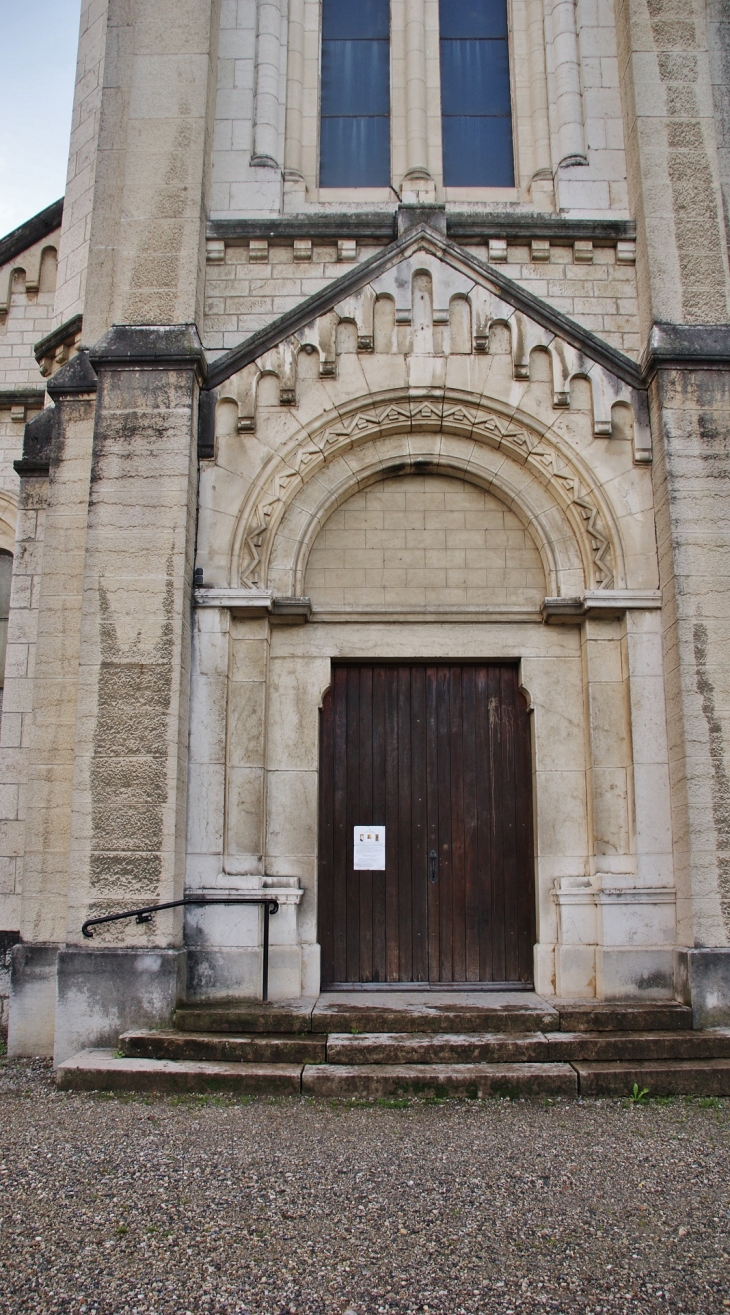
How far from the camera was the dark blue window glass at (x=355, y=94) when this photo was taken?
853cm

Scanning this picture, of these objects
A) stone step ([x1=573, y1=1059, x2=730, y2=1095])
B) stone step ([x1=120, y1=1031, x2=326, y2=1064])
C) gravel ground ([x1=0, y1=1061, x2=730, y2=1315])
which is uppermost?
stone step ([x1=120, y1=1031, x2=326, y2=1064])

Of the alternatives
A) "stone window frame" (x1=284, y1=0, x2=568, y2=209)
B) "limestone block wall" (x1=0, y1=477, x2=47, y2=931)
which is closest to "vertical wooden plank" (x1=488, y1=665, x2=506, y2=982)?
"limestone block wall" (x1=0, y1=477, x2=47, y2=931)

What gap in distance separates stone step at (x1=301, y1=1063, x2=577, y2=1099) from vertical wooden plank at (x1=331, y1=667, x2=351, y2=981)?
5.16ft

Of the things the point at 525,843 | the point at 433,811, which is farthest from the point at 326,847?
the point at 525,843

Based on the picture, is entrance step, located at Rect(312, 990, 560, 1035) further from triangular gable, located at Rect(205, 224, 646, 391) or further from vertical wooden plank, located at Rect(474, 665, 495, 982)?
triangular gable, located at Rect(205, 224, 646, 391)

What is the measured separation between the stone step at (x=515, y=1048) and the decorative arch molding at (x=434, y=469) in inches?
128

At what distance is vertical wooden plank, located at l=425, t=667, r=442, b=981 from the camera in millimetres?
6863

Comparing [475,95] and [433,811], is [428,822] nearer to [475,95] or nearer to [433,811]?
[433,811]

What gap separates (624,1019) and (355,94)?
8598mm

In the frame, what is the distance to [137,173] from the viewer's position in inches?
292

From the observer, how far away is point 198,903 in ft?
20.8

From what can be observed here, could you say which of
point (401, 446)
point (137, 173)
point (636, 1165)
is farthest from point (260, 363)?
point (636, 1165)

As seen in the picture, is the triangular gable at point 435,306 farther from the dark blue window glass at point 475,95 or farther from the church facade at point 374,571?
the dark blue window glass at point 475,95

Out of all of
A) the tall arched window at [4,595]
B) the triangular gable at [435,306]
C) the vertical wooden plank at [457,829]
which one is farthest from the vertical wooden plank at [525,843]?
the tall arched window at [4,595]
